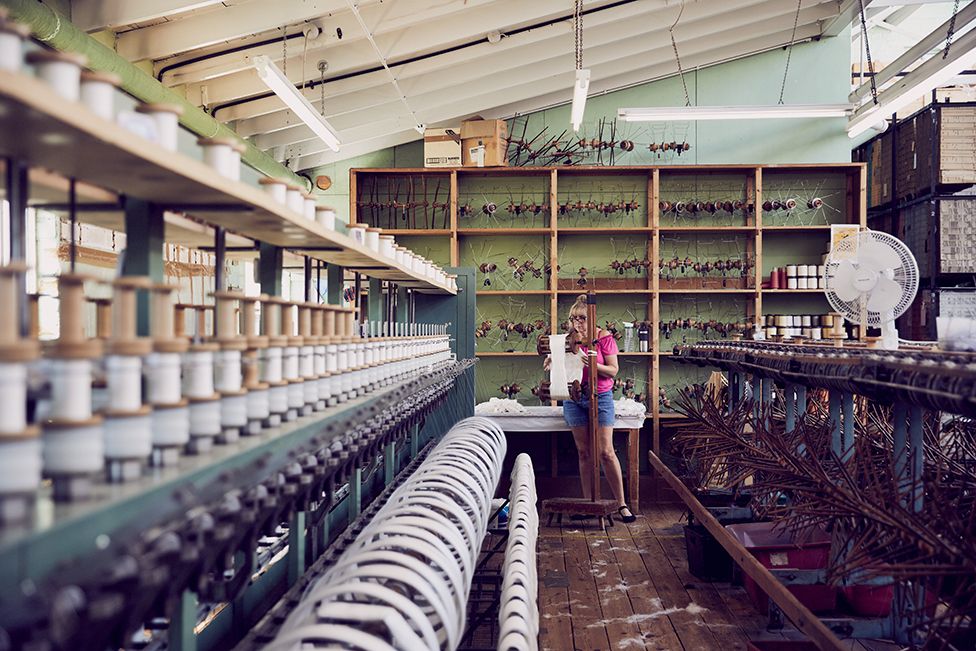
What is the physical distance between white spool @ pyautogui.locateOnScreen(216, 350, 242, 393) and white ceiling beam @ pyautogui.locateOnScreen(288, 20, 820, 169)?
6625 mm

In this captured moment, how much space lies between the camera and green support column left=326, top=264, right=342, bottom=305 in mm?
3435

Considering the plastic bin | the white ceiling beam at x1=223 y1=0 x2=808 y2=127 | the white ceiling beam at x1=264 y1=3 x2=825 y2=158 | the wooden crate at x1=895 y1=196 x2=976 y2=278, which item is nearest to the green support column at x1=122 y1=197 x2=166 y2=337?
the plastic bin

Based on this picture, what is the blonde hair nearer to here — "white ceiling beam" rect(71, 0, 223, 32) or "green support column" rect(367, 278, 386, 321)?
"green support column" rect(367, 278, 386, 321)

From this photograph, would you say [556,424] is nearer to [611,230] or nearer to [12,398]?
[611,230]

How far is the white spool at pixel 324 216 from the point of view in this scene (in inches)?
91.8

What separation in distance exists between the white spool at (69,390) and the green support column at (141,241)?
59cm

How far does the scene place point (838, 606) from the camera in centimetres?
377

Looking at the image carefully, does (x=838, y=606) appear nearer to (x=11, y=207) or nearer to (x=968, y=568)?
(x=968, y=568)

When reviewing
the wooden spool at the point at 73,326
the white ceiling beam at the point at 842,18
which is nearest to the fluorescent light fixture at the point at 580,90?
the white ceiling beam at the point at 842,18

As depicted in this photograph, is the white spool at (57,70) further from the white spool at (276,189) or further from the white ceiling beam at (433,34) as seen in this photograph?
the white ceiling beam at (433,34)

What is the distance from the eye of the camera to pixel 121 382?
1.18 metres

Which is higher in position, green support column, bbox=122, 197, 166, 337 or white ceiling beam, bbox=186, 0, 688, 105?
→ white ceiling beam, bbox=186, 0, 688, 105

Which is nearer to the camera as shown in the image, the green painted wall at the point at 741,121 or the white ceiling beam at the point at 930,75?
the white ceiling beam at the point at 930,75

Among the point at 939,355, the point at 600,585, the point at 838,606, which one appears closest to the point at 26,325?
the point at 939,355
